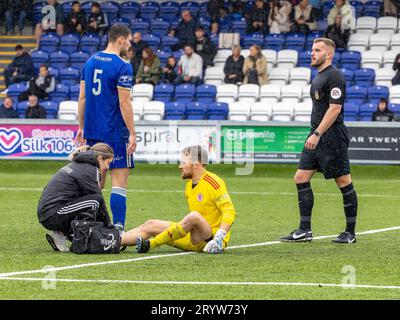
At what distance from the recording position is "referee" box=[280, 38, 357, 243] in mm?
12164

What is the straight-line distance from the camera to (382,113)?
23828mm

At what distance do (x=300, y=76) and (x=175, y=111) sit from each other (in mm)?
3179

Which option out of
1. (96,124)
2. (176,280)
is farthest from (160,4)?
(176,280)

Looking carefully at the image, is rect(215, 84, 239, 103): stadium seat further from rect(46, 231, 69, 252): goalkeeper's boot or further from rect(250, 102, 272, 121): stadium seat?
rect(46, 231, 69, 252): goalkeeper's boot

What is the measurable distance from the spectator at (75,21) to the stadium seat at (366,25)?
7.53m

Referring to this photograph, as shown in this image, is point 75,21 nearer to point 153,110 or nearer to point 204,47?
point 204,47

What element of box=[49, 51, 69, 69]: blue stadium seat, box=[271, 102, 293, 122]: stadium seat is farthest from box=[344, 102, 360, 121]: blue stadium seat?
box=[49, 51, 69, 69]: blue stadium seat

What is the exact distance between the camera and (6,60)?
3195cm

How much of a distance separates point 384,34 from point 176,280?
791 inches

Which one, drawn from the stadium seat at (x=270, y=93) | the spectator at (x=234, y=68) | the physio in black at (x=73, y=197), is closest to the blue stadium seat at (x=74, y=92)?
the spectator at (x=234, y=68)

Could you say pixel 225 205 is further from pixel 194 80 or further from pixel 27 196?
pixel 194 80

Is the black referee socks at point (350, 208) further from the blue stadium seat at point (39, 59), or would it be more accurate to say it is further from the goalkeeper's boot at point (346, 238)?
the blue stadium seat at point (39, 59)

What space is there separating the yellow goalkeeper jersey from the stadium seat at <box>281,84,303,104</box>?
15562mm

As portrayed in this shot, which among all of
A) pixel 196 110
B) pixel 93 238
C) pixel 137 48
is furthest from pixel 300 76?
→ pixel 93 238
